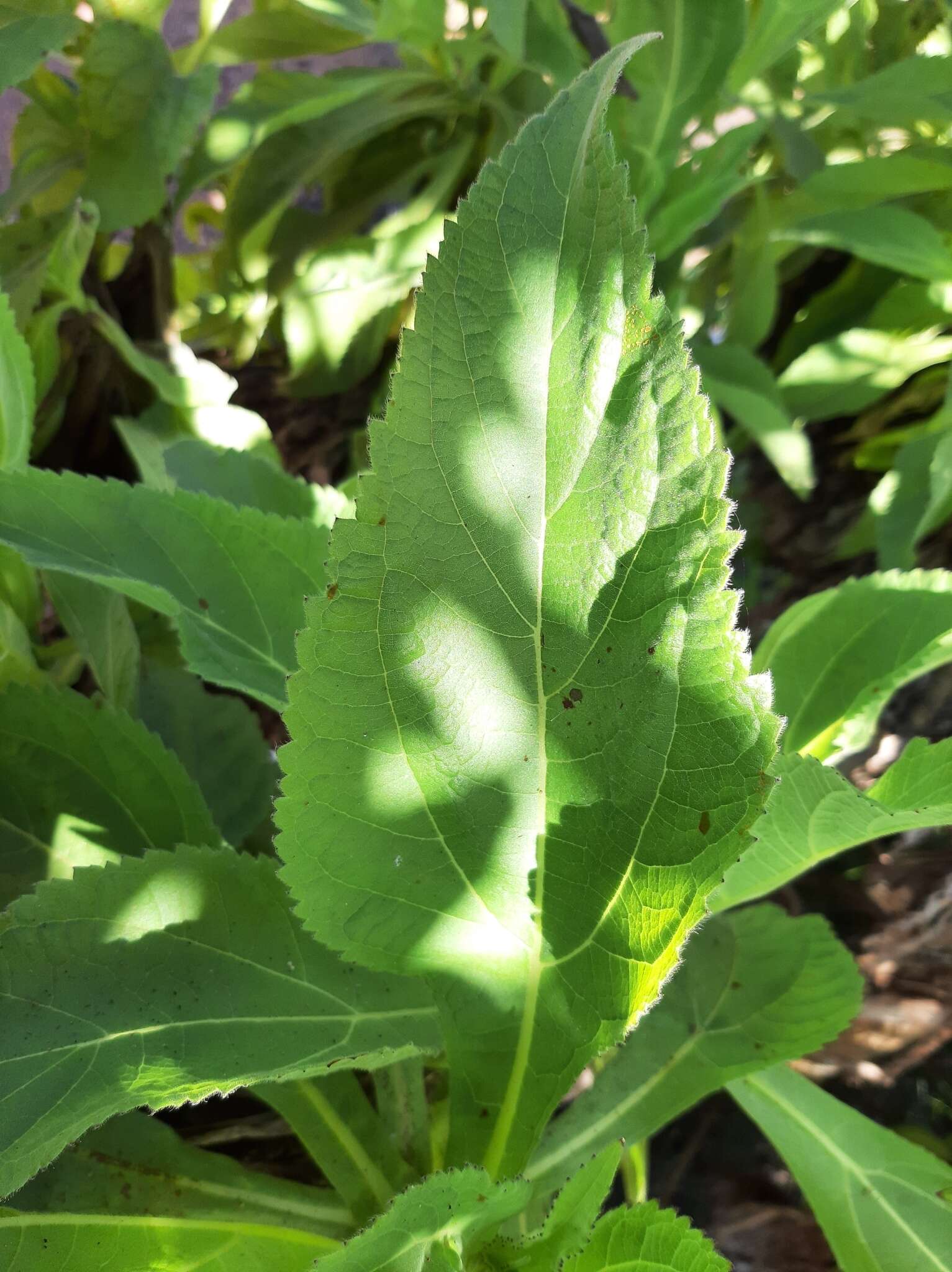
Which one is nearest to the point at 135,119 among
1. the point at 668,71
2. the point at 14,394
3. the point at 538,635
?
the point at 14,394

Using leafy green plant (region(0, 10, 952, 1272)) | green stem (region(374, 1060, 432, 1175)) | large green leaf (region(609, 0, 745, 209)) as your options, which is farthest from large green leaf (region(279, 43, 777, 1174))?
large green leaf (region(609, 0, 745, 209))

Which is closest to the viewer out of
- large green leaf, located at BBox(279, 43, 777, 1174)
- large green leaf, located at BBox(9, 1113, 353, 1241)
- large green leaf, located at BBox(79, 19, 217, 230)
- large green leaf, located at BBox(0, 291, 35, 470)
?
large green leaf, located at BBox(279, 43, 777, 1174)

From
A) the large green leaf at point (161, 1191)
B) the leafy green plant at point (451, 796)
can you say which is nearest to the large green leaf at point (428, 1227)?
the leafy green plant at point (451, 796)

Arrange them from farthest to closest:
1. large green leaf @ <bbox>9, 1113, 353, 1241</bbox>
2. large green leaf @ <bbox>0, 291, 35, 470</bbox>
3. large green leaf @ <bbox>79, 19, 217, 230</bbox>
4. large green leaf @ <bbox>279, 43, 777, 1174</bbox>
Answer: large green leaf @ <bbox>79, 19, 217, 230</bbox>, large green leaf @ <bbox>0, 291, 35, 470</bbox>, large green leaf @ <bbox>9, 1113, 353, 1241</bbox>, large green leaf @ <bbox>279, 43, 777, 1174</bbox>

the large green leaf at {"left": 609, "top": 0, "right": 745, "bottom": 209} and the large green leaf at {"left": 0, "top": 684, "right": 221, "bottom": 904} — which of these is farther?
the large green leaf at {"left": 609, "top": 0, "right": 745, "bottom": 209}

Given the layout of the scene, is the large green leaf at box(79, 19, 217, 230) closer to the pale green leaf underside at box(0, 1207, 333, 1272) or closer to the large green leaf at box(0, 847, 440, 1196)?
the large green leaf at box(0, 847, 440, 1196)

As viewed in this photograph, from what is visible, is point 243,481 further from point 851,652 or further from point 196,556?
point 851,652

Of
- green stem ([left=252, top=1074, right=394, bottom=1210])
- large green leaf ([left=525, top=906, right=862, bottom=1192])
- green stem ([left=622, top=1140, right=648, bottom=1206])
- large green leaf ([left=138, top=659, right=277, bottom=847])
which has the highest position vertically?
large green leaf ([left=138, top=659, right=277, bottom=847])

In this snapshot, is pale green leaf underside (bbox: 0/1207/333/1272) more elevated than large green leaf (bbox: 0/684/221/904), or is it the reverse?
large green leaf (bbox: 0/684/221/904)
